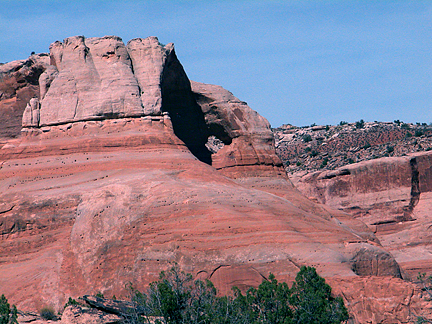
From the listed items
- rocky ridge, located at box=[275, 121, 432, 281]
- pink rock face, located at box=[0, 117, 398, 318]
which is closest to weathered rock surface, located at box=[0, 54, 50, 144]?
pink rock face, located at box=[0, 117, 398, 318]

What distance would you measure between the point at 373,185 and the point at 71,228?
33729mm

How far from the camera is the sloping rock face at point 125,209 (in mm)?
29344

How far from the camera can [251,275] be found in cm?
2847

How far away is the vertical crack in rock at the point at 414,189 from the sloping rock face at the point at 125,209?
52.0ft

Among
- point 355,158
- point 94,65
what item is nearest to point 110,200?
point 94,65

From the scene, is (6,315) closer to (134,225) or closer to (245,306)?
(245,306)

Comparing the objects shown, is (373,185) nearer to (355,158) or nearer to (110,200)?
(355,158)

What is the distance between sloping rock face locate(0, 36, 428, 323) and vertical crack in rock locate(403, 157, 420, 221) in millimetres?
15863

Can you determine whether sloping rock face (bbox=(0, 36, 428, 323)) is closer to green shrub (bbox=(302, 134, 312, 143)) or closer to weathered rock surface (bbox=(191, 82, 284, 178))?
weathered rock surface (bbox=(191, 82, 284, 178))

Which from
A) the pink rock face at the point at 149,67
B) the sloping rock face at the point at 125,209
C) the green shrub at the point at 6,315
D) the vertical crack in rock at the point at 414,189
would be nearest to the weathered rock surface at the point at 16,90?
the sloping rock face at the point at 125,209

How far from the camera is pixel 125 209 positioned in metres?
31.5

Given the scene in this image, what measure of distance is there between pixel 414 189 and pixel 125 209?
110 feet

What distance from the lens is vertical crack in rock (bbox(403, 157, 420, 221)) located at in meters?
57.7

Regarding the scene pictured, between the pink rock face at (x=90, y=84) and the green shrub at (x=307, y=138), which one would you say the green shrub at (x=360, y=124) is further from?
the pink rock face at (x=90, y=84)
